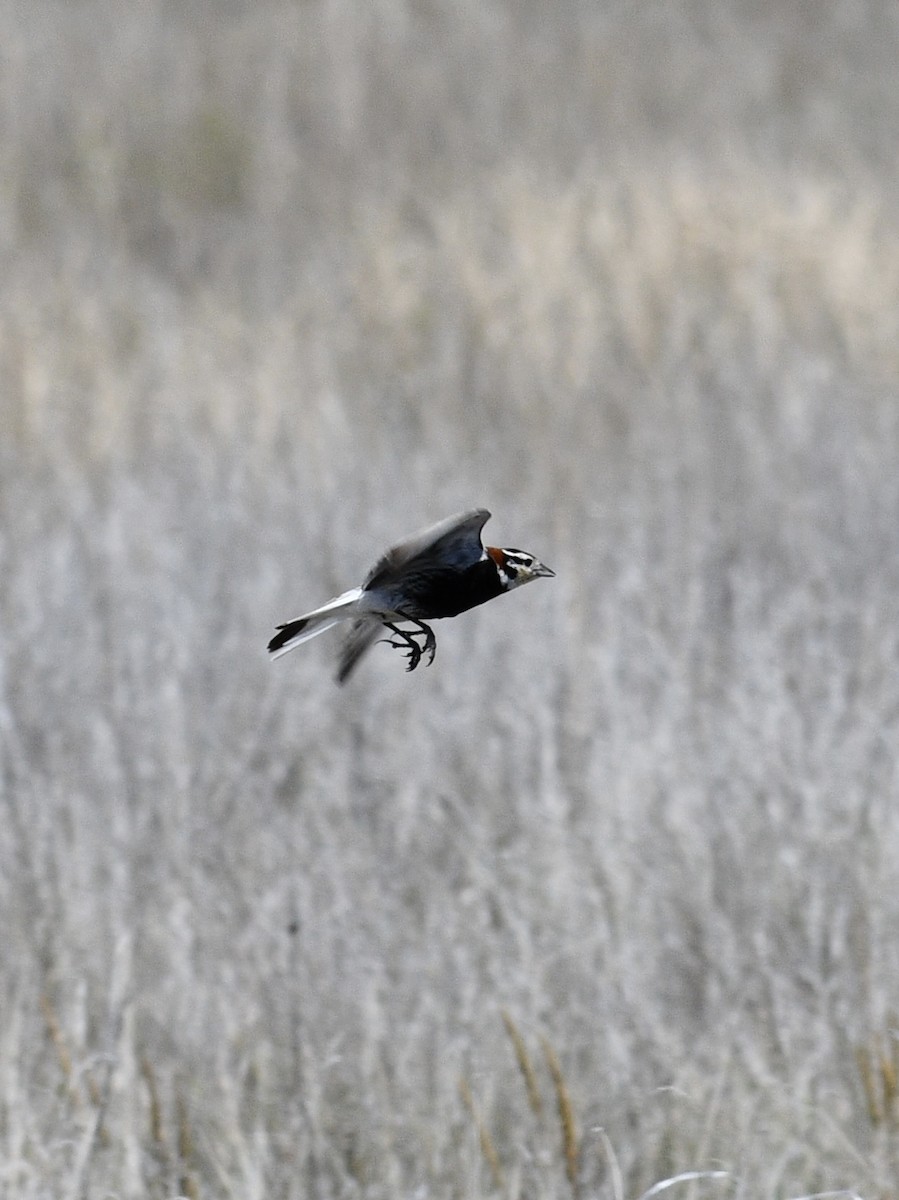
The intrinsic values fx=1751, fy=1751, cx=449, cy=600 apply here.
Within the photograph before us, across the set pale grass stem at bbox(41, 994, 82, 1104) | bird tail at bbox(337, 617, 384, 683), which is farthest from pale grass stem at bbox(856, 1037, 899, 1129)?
bird tail at bbox(337, 617, 384, 683)

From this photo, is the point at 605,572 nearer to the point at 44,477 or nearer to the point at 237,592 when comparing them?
the point at 237,592

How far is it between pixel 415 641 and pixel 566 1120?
1357 millimetres

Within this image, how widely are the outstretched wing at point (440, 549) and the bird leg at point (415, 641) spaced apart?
0.03m

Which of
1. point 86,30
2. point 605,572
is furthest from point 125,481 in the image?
point 86,30

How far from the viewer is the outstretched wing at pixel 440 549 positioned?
867 mm

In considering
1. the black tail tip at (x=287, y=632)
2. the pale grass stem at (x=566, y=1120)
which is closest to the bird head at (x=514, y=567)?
the black tail tip at (x=287, y=632)

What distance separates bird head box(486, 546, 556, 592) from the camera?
96 centimetres

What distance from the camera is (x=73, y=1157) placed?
226cm

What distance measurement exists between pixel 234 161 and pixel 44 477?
3.52 metres

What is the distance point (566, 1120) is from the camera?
2125 mm

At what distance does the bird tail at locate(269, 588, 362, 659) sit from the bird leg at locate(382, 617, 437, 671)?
2cm

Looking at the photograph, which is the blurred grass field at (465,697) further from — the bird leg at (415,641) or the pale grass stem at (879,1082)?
the bird leg at (415,641)

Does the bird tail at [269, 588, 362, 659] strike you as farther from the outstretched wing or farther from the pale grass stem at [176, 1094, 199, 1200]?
the pale grass stem at [176, 1094, 199, 1200]

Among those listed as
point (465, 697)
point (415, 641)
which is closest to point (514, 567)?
point (415, 641)
